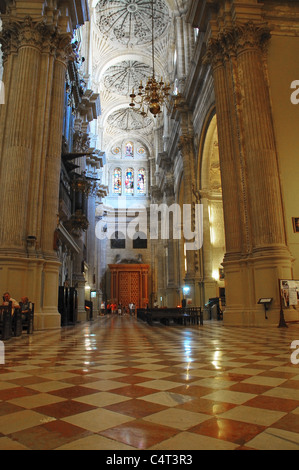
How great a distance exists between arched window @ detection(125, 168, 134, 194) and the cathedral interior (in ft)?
33.9

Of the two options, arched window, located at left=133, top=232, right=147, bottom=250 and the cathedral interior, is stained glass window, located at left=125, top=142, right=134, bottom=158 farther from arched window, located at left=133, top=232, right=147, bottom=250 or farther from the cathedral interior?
the cathedral interior

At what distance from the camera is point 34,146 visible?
395 inches

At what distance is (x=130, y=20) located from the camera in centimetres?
2734

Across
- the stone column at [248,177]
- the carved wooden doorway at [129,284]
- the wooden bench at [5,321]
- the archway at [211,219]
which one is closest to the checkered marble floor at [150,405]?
the wooden bench at [5,321]

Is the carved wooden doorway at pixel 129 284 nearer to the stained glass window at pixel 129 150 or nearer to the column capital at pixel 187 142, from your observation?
the stained glass window at pixel 129 150

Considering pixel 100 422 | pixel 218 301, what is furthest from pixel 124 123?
pixel 100 422

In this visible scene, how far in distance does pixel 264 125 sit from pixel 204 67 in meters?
6.60

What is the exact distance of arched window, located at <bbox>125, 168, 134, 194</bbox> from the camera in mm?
37894

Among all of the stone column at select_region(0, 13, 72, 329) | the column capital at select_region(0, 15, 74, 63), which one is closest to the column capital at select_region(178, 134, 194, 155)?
the stone column at select_region(0, 13, 72, 329)

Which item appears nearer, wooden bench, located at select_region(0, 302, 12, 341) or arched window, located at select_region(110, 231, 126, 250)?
→ wooden bench, located at select_region(0, 302, 12, 341)

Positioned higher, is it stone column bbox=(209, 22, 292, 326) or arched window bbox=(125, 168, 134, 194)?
arched window bbox=(125, 168, 134, 194)

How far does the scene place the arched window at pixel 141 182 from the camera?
124ft

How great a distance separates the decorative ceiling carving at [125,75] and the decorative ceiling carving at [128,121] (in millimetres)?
3020

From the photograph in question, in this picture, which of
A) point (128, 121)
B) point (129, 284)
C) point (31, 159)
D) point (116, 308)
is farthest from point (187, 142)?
point (128, 121)
